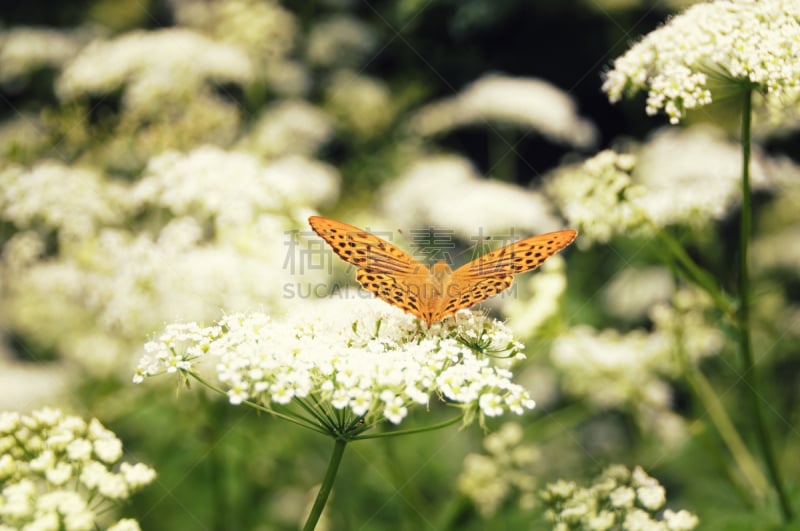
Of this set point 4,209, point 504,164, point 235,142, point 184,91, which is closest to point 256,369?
point 4,209

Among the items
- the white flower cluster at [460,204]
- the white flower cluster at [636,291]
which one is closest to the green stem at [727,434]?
the white flower cluster at [460,204]

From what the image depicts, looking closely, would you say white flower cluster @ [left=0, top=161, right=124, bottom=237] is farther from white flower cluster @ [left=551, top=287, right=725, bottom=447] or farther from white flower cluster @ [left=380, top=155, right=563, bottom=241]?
white flower cluster @ [left=551, top=287, right=725, bottom=447]

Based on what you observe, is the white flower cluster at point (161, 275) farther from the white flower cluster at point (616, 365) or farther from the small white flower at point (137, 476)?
the white flower cluster at point (616, 365)

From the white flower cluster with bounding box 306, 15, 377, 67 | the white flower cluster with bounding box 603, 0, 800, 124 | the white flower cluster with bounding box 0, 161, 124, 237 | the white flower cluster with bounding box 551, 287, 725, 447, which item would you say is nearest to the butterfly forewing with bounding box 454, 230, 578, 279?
the white flower cluster with bounding box 603, 0, 800, 124

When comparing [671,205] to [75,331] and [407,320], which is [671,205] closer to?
[407,320]

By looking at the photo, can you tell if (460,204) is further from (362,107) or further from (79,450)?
(79,450)

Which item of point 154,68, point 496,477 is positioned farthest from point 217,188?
point 496,477
